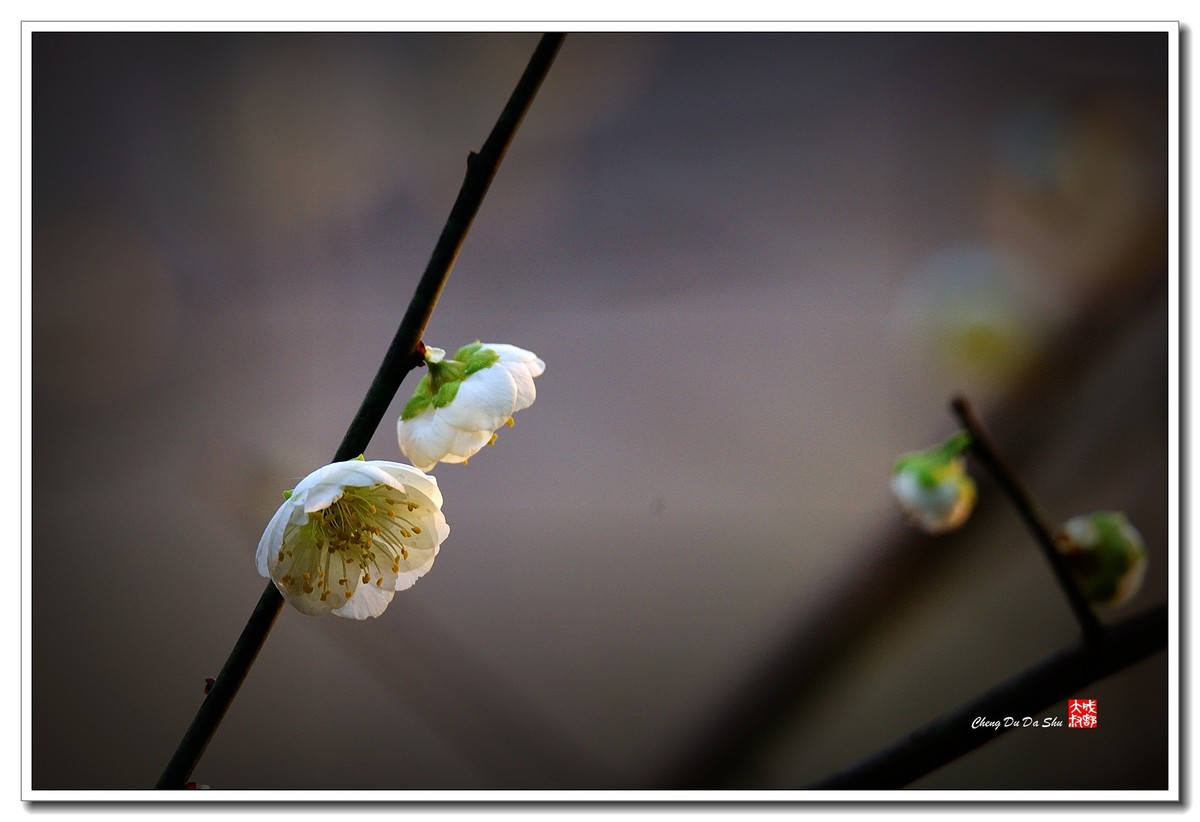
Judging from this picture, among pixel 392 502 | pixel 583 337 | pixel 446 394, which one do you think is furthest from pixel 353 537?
pixel 583 337

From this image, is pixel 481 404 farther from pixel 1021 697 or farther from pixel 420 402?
pixel 1021 697

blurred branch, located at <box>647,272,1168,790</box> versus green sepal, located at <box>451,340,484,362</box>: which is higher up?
green sepal, located at <box>451,340,484,362</box>

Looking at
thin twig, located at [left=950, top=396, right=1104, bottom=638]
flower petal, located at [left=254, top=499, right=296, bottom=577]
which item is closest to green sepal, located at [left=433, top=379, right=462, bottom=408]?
flower petal, located at [left=254, top=499, right=296, bottom=577]

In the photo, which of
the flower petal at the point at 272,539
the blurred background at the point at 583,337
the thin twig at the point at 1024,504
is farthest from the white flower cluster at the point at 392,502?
the blurred background at the point at 583,337

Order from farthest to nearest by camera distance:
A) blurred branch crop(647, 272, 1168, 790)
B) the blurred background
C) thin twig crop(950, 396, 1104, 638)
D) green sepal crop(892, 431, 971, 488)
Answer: the blurred background, blurred branch crop(647, 272, 1168, 790), green sepal crop(892, 431, 971, 488), thin twig crop(950, 396, 1104, 638)

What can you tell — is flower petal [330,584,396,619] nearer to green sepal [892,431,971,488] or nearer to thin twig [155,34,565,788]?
thin twig [155,34,565,788]

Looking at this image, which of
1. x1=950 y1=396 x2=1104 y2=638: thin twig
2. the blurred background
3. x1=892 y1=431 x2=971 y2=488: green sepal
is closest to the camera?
x1=950 y1=396 x2=1104 y2=638: thin twig
